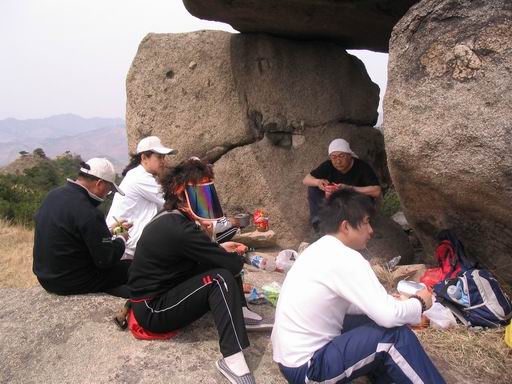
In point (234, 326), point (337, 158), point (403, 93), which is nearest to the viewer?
point (234, 326)

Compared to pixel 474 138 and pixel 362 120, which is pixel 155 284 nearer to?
pixel 474 138

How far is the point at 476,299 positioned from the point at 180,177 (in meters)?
2.29

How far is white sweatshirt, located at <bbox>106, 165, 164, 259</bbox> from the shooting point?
13.5ft

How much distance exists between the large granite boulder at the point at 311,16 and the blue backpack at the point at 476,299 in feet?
9.40

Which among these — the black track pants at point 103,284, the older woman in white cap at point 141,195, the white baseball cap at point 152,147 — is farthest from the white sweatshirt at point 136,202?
the black track pants at point 103,284

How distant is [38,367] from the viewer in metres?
2.90

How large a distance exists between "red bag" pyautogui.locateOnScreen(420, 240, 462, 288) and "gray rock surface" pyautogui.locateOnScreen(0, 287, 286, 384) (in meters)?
1.37

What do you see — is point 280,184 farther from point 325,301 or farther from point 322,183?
point 325,301

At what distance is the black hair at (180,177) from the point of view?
9.57 ft

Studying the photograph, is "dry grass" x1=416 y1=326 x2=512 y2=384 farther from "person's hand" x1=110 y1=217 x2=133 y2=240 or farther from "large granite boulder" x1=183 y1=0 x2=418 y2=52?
"large granite boulder" x1=183 y1=0 x2=418 y2=52

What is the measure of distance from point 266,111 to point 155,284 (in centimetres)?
343

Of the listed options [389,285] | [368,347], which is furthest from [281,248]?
[368,347]

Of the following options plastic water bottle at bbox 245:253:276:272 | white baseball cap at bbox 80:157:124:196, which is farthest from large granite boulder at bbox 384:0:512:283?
white baseball cap at bbox 80:157:124:196

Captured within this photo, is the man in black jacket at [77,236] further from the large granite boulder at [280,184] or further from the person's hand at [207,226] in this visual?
the large granite boulder at [280,184]
